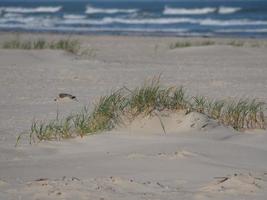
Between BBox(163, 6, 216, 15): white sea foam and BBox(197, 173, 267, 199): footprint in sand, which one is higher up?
BBox(197, 173, 267, 199): footprint in sand

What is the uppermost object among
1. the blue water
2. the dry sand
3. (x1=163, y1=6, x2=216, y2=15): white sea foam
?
the dry sand

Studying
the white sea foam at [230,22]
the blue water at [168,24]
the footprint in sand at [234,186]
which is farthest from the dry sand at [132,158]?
the white sea foam at [230,22]

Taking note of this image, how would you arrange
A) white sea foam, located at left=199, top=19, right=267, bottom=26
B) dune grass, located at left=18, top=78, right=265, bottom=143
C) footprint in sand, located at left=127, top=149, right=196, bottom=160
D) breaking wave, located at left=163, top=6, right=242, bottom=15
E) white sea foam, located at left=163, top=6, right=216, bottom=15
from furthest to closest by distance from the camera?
1. white sea foam, located at left=163, top=6, right=216, bottom=15
2. breaking wave, located at left=163, top=6, right=242, bottom=15
3. white sea foam, located at left=199, top=19, right=267, bottom=26
4. dune grass, located at left=18, top=78, right=265, bottom=143
5. footprint in sand, located at left=127, top=149, right=196, bottom=160

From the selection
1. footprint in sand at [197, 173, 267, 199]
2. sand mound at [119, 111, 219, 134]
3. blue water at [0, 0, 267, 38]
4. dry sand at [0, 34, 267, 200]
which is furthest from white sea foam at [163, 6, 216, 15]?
footprint in sand at [197, 173, 267, 199]

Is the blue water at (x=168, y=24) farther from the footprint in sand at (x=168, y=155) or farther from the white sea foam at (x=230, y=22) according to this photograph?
the footprint in sand at (x=168, y=155)

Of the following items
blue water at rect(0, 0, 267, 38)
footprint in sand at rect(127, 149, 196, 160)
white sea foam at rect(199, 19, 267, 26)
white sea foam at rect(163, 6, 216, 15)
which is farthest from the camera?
white sea foam at rect(163, 6, 216, 15)

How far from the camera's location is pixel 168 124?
797cm

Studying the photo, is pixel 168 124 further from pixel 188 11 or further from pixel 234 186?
pixel 188 11

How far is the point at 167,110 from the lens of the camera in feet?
26.9

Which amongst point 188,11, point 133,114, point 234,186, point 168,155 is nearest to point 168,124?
point 133,114

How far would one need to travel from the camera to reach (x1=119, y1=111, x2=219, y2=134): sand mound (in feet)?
25.7

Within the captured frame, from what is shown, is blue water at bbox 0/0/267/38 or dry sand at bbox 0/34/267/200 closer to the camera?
dry sand at bbox 0/34/267/200

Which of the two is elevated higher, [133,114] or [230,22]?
[133,114]

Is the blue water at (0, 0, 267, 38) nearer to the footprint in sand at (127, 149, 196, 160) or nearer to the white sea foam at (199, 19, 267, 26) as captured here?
the white sea foam at (199, 19, 267, 26)
